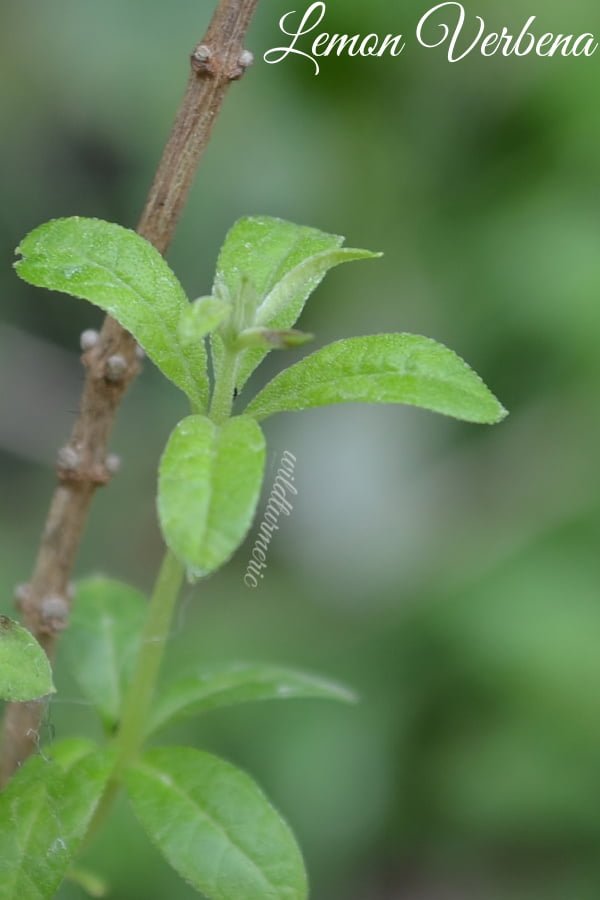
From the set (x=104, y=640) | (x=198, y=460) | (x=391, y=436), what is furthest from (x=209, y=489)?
(x=391, y=436)

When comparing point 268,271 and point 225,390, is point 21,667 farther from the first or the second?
point 268,271

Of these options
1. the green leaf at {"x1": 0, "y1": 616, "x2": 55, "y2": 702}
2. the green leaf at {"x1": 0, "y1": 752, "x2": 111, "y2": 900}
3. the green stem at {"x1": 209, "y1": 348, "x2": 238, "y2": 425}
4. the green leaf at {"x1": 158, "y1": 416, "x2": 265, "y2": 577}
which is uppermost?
the green stem at {"x1": 209, "y1": 348, "x2": 238, "y2": 425}

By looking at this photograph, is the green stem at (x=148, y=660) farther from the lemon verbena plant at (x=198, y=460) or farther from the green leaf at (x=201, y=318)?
the green leaf at (x=201, y=318)

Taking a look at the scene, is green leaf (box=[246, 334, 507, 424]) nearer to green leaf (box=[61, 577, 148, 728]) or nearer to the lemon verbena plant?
the lemon verbena plant

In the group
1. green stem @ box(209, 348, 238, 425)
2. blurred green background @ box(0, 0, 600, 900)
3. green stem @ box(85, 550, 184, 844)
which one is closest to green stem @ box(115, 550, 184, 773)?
green stem @ box(85, 550, 184, 844)

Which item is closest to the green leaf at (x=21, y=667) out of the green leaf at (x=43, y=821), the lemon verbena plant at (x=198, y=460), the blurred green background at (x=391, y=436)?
the lemon verbena plant at (x=198, y=460)
